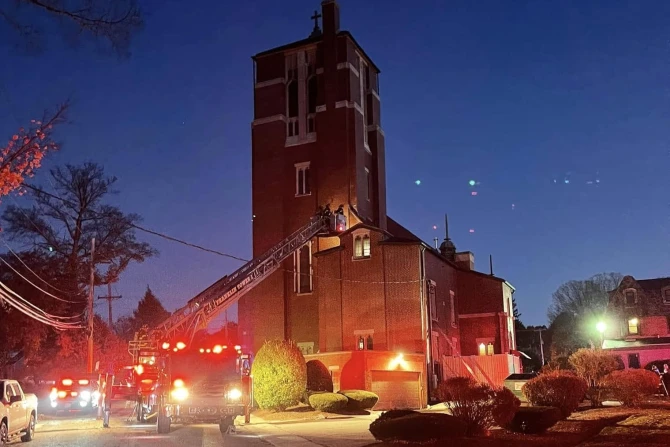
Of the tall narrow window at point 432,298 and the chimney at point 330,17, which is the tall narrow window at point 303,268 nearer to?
the tall narrow window at point 432,298

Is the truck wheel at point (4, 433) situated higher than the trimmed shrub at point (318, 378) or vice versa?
the trimmed shrub at point (318, 378)

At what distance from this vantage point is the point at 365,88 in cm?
5350

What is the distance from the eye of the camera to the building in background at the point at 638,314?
66062 millimetres

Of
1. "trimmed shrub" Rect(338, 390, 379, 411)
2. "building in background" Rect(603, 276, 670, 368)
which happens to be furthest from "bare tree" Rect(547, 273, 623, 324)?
"trimmed shrub" Rect(338, 390, 379, 411)

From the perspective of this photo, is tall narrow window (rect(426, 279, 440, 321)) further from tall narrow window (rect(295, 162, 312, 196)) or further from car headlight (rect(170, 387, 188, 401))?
car headlight (rect(170, 387, 188, 401))

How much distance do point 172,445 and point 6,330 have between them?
2627 cm

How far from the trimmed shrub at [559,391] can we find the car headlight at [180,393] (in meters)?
10.6

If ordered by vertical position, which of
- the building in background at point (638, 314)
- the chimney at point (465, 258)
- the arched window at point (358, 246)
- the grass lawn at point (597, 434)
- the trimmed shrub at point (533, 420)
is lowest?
the grass lawn at point (597, 434)

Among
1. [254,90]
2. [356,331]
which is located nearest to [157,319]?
[254,90]

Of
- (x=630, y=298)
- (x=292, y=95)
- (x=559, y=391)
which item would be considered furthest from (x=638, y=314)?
(x=559, y=391)

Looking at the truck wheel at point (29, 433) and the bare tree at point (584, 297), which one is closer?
the truck wheel at point (29, 433)

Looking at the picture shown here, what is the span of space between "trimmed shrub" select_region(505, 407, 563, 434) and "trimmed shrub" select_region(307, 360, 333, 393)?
2019 centimetres

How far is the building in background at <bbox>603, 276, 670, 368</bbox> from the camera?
217ft

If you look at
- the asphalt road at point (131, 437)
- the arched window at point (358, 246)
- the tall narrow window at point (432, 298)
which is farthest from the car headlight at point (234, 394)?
the tall narrow window at point (432, 298)
